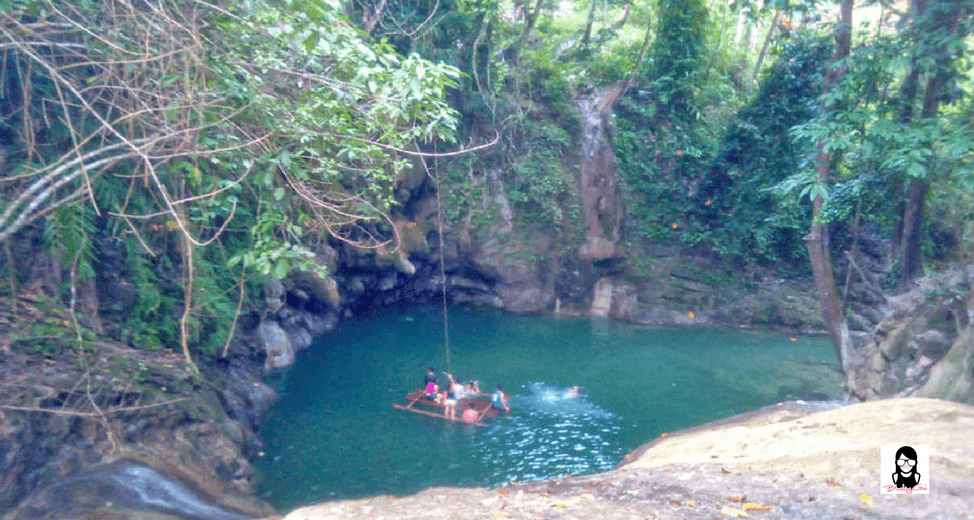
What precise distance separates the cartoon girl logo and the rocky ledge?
0.12 meters

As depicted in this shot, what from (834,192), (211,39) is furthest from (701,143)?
(211,39)

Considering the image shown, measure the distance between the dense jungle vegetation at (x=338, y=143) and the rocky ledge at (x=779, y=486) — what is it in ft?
8.65

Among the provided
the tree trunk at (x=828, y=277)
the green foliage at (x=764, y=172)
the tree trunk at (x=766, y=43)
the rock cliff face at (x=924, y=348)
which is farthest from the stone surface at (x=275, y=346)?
the tree trunk at (x=766, y=43)

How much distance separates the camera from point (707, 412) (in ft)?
36.0

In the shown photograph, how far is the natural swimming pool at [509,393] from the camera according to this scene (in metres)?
8.82

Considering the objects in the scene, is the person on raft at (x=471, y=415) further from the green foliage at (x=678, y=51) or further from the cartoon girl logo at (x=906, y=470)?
the green foliage at (x=678, y=51)

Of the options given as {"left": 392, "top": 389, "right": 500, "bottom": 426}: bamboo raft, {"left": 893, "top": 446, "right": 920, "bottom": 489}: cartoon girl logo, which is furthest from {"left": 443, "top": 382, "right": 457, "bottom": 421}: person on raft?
{"left": 893, "top": 446, "right": 920, "bottom": 489}: cartoon girl logo

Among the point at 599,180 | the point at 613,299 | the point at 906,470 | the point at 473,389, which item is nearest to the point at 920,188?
the point at 906,470

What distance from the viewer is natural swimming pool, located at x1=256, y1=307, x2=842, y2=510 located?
882 cm

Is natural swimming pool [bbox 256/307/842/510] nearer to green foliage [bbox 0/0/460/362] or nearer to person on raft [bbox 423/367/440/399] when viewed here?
person on raft [bbox 423/367/440/399]

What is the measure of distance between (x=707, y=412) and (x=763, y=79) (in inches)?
384

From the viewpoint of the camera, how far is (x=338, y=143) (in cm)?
605

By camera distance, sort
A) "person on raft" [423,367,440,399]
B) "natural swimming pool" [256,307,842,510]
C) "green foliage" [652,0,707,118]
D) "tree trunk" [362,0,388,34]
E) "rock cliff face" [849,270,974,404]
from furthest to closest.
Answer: "green foliage" [652,0,707,118]
"person on raft" [423,367,440,399]
"tree trunk" [362,0,388,34]
"natural swimming pool" [256,307,842,510]
"rock cliff face" [849,270,974,404]

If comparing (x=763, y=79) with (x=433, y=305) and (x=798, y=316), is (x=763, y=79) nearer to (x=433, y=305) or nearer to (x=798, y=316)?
(x=798, y=316)
